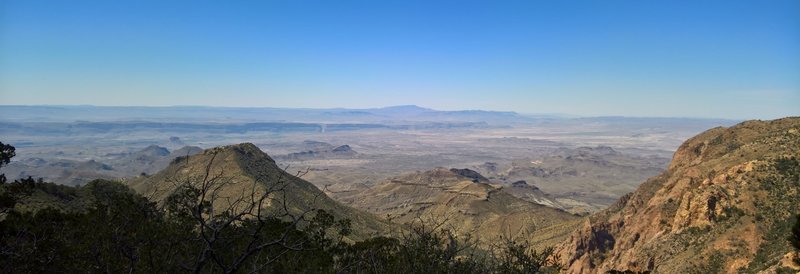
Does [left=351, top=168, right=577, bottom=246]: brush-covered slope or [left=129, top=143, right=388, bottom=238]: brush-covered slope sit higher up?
[left=129, top=143, right=388, bottom=238]: brush-covered slope

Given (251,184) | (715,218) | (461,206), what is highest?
(715,218)

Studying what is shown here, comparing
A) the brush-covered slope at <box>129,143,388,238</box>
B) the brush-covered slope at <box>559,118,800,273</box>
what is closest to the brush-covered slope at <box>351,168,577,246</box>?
the brush-covered slope at <box>129,143,388,238</box>

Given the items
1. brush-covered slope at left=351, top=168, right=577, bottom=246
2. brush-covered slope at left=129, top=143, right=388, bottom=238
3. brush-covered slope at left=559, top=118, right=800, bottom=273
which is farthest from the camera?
brush-covered slope at left=351, top=168, right=577, bottom=246

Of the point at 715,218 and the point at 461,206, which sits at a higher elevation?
the point at 715,218

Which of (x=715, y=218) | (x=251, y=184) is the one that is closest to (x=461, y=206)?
(x=251, y=184)

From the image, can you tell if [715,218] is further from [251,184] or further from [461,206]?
[461,206]

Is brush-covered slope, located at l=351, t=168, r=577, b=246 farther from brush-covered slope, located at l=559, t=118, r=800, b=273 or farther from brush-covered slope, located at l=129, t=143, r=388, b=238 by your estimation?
brush-covered slope, located at l=559, t=118, r=800, b=273

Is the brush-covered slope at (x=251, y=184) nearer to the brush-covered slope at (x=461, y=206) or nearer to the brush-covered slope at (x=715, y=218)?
the brush-covered slope at (x=461, y=206)
